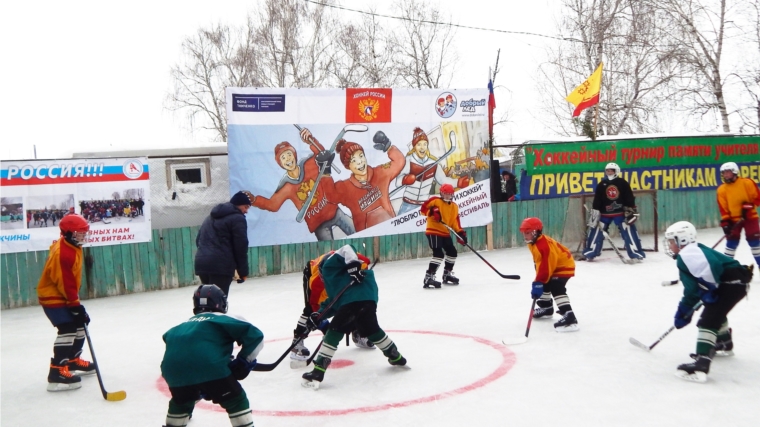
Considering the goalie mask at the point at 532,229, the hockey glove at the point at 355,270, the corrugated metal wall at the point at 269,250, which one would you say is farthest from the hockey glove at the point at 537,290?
the corrugated metal wall at the point at 269,250

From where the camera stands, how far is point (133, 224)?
37.9 feet

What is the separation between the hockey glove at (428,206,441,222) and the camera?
1080 centimetres

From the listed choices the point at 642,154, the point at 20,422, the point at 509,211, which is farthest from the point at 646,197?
the point at 20,422

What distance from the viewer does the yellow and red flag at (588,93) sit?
1609cm

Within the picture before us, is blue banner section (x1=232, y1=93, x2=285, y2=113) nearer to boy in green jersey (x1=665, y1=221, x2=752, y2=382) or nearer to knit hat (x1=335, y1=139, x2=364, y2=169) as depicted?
knit hat (x1=335, y1=139, x2=364, y2=169)

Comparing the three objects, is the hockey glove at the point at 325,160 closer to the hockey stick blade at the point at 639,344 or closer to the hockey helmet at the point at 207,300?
the hockey stick blade at the point at 639,344

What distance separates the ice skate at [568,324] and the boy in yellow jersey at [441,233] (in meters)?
3.38

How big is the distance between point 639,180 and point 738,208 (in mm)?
6015

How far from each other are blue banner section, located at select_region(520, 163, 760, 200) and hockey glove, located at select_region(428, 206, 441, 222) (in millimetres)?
4770

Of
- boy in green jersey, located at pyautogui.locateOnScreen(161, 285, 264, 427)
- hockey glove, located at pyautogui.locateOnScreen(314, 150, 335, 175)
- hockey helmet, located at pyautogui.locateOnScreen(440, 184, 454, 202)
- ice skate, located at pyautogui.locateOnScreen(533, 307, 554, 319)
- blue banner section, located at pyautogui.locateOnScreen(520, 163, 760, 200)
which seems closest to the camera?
boy in green jersey, located at pyautogui.locateOnScreen(161, 285, 264, 427)

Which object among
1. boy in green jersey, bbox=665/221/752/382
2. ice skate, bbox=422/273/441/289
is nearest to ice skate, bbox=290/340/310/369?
boy in green jersey, bbox=665/221/752/382

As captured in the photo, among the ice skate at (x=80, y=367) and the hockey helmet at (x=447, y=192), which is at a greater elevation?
the hockey helmet at (x=447, y=192)

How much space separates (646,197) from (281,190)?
8.54 metres

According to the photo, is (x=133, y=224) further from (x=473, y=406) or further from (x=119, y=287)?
(x=473, y=406)
